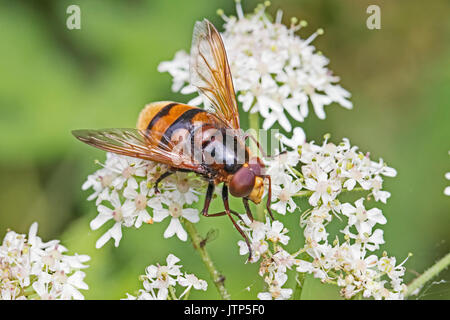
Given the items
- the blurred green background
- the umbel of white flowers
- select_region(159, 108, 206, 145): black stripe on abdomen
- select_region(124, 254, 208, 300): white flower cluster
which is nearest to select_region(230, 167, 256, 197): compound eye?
the umbel of white flowers

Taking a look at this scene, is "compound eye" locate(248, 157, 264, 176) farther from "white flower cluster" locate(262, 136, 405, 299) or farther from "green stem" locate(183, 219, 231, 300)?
"green stem" locate(183, 219, 231, 300)

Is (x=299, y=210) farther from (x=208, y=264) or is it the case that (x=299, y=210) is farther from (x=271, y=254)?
(x=208, y=264)

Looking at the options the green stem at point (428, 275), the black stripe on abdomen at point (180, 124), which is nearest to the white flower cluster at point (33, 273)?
the black stripe on abdomen at point (180, 124)

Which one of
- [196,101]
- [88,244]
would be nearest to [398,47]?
[196,101]

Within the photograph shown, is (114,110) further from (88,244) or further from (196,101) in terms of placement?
(88,244)

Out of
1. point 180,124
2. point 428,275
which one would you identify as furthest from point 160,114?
point 428,275

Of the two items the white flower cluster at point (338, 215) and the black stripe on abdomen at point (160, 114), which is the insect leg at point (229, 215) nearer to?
the white flower cluster at point (338, 215)
